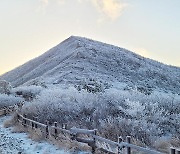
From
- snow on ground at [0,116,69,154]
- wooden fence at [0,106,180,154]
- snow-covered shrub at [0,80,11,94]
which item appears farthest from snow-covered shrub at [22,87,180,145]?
snow-covered shrub at [0,80,11,94]

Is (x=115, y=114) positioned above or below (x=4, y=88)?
below

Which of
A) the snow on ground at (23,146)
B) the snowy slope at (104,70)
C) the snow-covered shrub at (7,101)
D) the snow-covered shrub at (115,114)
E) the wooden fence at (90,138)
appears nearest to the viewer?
the wooden fence at (90,138)

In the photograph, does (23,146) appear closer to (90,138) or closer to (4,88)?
(90,138)

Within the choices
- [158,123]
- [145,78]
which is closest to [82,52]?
[145,78]

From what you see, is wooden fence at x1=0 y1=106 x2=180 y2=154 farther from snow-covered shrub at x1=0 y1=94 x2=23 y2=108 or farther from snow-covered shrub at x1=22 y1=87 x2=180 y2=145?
snow-covered shrub at x1=0 y1=94 x2=23 y2=108

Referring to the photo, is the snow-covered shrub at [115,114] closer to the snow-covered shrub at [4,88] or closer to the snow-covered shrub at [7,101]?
the snow-covered shrub at [7,101]

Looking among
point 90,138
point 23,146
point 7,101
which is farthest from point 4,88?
point 90,138

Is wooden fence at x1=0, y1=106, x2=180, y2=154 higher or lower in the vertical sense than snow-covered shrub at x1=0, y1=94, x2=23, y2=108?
lower

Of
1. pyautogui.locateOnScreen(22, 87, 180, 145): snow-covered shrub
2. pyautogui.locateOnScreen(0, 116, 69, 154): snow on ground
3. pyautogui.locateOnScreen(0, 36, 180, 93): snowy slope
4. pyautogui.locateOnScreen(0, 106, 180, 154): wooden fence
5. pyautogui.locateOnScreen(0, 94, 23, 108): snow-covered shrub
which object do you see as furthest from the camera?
pyautogui.locateOnScreen(0, 36, 180, 93): snowy slope

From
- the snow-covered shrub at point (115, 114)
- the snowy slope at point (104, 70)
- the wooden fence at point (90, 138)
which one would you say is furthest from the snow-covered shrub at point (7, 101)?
the snowy slope at point (104, 70)

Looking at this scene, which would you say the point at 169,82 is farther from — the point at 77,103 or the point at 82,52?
the point at 77,103

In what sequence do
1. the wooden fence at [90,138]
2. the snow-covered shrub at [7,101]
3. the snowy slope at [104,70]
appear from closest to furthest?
the wooden fence at [90,138] < the snow-covered shrub at [7,101] < the snowy slope at [104,70]

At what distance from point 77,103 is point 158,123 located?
6852 millimetres

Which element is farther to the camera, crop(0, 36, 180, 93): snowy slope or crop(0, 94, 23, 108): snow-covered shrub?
crop(0, 36, 180, 93): snowy slope
